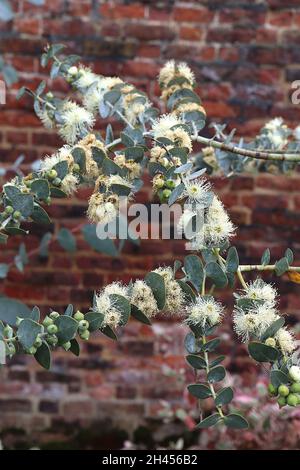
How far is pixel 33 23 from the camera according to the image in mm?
2400

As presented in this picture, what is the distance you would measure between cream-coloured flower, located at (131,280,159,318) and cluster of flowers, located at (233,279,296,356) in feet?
0.42

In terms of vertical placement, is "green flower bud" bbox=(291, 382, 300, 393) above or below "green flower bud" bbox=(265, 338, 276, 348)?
below

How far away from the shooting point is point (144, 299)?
985 mm

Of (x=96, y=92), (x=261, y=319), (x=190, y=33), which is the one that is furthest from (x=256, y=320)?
(x=190, y=33)

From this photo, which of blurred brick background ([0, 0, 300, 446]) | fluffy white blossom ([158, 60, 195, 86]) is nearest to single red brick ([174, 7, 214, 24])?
blurred brick background ([0, 0, 300, 446])

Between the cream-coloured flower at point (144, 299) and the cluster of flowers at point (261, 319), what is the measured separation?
0.13 m

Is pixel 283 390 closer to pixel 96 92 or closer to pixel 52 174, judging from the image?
pixel 52 174

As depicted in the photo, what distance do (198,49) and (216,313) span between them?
5.51 feet

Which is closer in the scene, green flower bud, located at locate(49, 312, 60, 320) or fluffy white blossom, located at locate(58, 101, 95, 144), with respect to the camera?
green flower bud, located at locate(49, 312, 60, 320)

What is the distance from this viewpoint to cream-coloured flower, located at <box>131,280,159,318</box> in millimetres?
984

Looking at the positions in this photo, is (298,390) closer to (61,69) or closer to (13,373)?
(61,69)

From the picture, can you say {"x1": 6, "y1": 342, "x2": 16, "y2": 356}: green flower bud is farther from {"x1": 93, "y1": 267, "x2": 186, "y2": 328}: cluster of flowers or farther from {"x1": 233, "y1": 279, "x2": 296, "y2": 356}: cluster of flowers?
{"x1": 233, "y1": 279, "x2": 296, "y2": 356}: cluster of flowers

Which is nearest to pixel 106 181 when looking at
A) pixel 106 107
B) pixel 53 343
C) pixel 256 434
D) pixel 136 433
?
pixel 53 343

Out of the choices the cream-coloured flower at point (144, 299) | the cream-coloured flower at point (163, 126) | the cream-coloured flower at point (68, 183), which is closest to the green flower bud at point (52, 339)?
the cream-coloured flower at point (144, 299)
